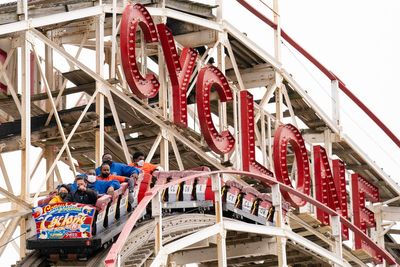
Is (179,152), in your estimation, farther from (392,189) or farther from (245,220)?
(392,189)

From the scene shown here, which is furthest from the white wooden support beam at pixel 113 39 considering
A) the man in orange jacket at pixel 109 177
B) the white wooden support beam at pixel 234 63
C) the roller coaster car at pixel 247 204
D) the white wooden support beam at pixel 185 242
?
the white wooden support beam at pixel 185 242

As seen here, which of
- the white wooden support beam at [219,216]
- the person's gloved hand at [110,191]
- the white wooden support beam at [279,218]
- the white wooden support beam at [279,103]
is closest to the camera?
the person's gloved hand at [110,191]

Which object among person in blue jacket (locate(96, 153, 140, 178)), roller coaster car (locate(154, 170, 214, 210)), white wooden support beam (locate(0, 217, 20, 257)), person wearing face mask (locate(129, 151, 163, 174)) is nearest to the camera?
person in blue jacket (locate(96, 153, 140, 178))

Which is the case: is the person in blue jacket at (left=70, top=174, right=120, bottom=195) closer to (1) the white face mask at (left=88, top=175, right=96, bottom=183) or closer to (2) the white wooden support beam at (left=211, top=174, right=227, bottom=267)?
(1) the white face mask at (left=88, top=175, right=96, bottom=183)

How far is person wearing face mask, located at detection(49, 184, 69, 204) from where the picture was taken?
29.5 metres

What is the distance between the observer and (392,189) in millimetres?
51531

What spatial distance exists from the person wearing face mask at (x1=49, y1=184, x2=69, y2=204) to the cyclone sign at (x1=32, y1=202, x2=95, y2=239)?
731 mm

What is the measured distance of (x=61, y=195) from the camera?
97.4 feet

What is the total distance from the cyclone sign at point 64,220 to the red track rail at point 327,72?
719 inches

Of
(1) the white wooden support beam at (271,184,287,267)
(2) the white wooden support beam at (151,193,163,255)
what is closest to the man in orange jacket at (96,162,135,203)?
(2) the white wooden support beam at (151,193,163,255)

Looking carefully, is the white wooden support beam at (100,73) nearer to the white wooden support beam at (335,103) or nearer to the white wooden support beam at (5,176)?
the white wooden support beam at (5,176)

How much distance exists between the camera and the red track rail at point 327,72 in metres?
45.9

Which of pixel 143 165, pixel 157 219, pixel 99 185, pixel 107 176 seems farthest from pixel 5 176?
pixel 157 219

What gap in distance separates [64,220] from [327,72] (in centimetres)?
2219
